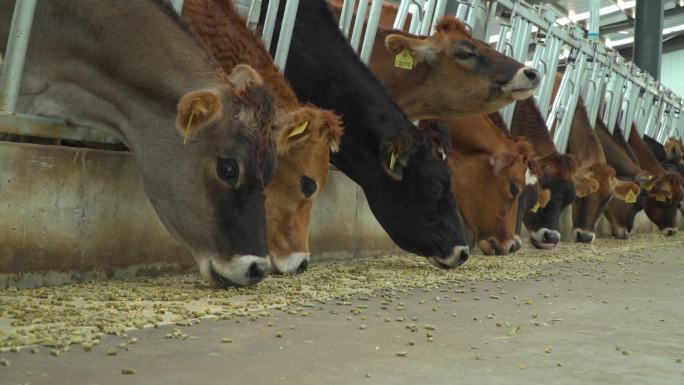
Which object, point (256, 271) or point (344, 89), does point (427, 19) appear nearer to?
point (344, 89)

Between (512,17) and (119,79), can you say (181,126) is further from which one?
(512,17)

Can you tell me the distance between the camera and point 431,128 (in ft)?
21.4

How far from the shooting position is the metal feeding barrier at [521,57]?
4.03 metres

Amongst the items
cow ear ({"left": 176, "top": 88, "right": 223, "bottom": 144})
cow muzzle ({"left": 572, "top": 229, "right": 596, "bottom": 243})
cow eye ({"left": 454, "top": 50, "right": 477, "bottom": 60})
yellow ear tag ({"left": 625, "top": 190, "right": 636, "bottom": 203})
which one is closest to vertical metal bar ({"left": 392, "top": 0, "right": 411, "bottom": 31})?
cow eye ({"left": 454, "top": 50, "right": 477, "bottom": 60})

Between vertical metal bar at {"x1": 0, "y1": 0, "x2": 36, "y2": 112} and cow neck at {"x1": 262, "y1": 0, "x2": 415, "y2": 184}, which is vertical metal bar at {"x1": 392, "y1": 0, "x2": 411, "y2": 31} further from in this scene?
vertical metal bar at {"x1": 0, "y1": 0, "x2": 36, "y2": 112}

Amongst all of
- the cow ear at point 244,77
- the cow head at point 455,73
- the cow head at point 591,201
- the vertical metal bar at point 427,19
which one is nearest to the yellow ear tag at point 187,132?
the cow ear at point 244,77

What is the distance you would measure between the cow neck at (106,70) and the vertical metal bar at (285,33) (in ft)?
4.65

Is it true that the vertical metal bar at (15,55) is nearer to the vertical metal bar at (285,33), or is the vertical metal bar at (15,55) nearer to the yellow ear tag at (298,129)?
the yellow ear tag at (298,129)

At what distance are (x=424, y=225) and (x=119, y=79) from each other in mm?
2496

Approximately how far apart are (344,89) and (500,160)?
1908mm

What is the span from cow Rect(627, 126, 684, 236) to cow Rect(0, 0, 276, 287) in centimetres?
1038

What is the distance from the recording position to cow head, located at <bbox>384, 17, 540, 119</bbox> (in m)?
7.05

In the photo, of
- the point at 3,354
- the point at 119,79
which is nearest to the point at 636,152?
the point at 119,79

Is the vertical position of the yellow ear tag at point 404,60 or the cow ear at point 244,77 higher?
the yellow ear tag at point 404,60
